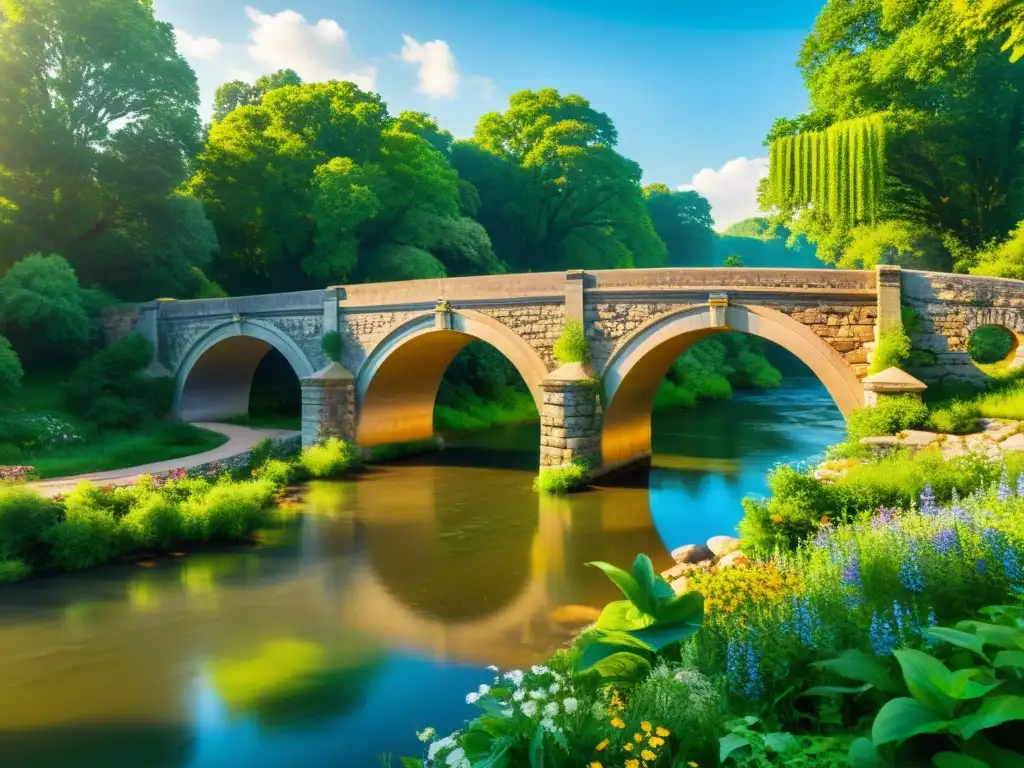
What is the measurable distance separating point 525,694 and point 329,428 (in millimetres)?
15720

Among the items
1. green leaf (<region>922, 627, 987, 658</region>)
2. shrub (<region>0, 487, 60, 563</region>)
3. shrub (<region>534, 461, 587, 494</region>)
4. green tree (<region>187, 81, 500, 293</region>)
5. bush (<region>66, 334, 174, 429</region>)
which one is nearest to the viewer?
green leaf (<region>922, 627, 987, 658</region>)

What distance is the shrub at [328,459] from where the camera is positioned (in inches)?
720

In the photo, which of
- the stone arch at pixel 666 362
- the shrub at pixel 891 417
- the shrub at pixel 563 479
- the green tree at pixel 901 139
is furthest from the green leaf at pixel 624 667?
the green tree at pixel 901 139

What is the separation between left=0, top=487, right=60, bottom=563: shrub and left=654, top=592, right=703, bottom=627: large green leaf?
10.1 m

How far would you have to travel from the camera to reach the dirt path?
46.4ft

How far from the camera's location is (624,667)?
4.77 meters

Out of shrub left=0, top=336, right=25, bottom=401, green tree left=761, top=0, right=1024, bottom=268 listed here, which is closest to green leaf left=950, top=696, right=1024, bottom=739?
green tree left=761, top=0, right=1024, bottom=268

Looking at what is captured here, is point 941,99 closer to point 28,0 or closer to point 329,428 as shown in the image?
point 329,428

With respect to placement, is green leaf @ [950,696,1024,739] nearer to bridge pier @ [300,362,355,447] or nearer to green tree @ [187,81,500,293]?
bridge pier @ [300,362,355,447]

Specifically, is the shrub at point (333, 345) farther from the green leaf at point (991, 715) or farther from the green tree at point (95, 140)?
the green leaf at point (991, 715)

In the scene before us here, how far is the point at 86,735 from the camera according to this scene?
6719 mm

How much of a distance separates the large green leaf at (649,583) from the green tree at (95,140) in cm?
2533

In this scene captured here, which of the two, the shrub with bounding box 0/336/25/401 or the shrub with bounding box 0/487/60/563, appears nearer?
the shrub with bounding box 0/487/60/563

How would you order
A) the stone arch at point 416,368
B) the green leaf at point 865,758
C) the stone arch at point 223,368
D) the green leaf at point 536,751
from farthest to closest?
1. the stone arch at point 223,368
2. the stone arch at point 416,368
3. the green leaf at point 536,751
4. the green leaf at point 865,758
